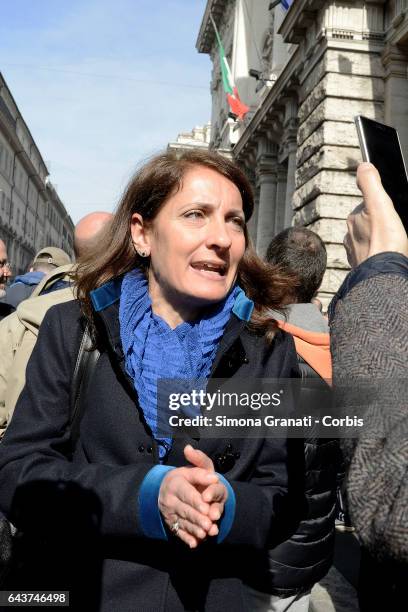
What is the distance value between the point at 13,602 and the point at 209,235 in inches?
44.8

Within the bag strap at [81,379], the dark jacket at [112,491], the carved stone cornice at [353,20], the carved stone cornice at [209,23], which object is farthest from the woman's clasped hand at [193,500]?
the carved stone cornice at [209,23]

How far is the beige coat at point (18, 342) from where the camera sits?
252cm

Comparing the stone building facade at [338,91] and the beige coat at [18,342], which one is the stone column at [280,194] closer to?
the stone building facade at [338,91]

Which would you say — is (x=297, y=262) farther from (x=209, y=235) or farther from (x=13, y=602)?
(x=13, y=602)

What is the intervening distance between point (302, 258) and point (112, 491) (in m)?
1.74

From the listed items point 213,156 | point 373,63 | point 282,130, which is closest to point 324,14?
point 373,63

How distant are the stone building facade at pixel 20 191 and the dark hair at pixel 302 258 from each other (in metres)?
46.3

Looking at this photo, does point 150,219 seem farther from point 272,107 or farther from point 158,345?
point 272,107

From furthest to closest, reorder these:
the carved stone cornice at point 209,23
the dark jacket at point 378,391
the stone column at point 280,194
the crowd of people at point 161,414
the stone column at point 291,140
A: 1. the carved stone cornice at point 209,23
2. the stone column at point 280,194
3. the stone column at point 291,140
4. the crowd of people at point 161,414
5. the dark jacket at point 378,391

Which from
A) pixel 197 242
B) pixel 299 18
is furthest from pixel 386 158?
pixel 299 18

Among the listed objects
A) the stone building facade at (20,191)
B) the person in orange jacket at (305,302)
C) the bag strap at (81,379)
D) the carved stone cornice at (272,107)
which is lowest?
the bag strap at (81,379)

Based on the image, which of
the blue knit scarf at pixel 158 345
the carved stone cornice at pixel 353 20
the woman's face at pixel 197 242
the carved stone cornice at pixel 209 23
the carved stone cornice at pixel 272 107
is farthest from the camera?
the carved stone cornice at pixel 209 23

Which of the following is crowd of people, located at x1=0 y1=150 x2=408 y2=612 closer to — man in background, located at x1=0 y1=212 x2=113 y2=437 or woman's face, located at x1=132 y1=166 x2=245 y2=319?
woman's face, located at x1=132 y1=166 x2=245 y2=319

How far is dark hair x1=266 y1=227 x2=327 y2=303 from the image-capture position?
10.0 feet
